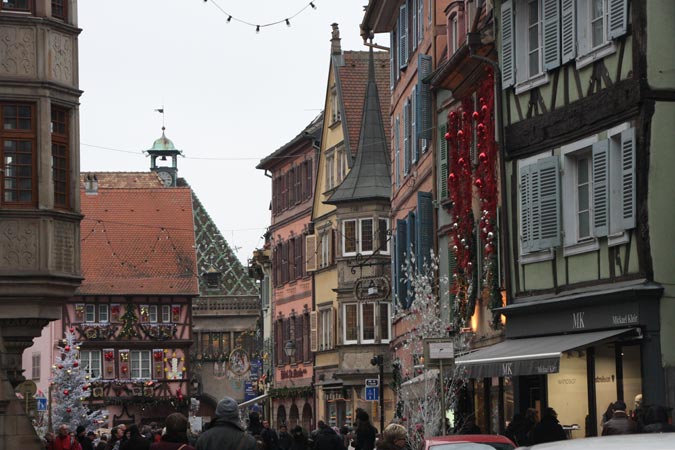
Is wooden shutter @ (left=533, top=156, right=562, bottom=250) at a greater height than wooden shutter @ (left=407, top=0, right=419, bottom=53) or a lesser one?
lesser

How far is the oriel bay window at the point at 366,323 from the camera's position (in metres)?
56.8

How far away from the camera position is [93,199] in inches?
3376

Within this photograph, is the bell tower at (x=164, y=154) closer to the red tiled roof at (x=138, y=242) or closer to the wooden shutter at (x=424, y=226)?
the red tiled roof at (x=138, y=242)

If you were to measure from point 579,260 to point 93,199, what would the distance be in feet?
210

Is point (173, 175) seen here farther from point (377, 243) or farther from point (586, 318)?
point (586, 318)

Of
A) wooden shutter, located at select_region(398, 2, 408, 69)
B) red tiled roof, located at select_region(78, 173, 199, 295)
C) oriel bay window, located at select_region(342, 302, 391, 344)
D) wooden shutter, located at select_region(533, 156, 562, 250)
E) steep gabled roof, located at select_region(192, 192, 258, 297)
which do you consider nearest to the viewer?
wooden shutter, located at select_region(533, 156, 562, 250)

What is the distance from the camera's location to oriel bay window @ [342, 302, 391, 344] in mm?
56812

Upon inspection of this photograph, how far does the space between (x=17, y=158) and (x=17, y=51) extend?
1711 millimetres

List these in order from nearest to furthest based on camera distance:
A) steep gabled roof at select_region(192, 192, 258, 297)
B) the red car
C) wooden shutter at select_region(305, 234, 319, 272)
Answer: the red car < wooden shutter at select_region(305, 234, 319, 272) < steep gabled roof at select_region(192, 192, 258, 297)

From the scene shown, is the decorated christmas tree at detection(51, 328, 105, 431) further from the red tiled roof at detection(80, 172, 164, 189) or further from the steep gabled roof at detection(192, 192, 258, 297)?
the steep gabled roof at detection(192, 192, 258, 297)

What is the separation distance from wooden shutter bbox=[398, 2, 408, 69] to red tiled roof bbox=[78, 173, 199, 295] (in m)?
42.5

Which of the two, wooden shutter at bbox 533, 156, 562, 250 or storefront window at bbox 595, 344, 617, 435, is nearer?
storefront window at bbox 595, 344, 617, 435

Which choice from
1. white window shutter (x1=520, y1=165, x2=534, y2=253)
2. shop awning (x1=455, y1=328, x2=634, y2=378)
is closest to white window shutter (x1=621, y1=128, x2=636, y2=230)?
shop awning (x1=455, y1=328, x2=634, y2=378)

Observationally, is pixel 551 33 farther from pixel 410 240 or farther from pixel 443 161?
pixel 410 240
